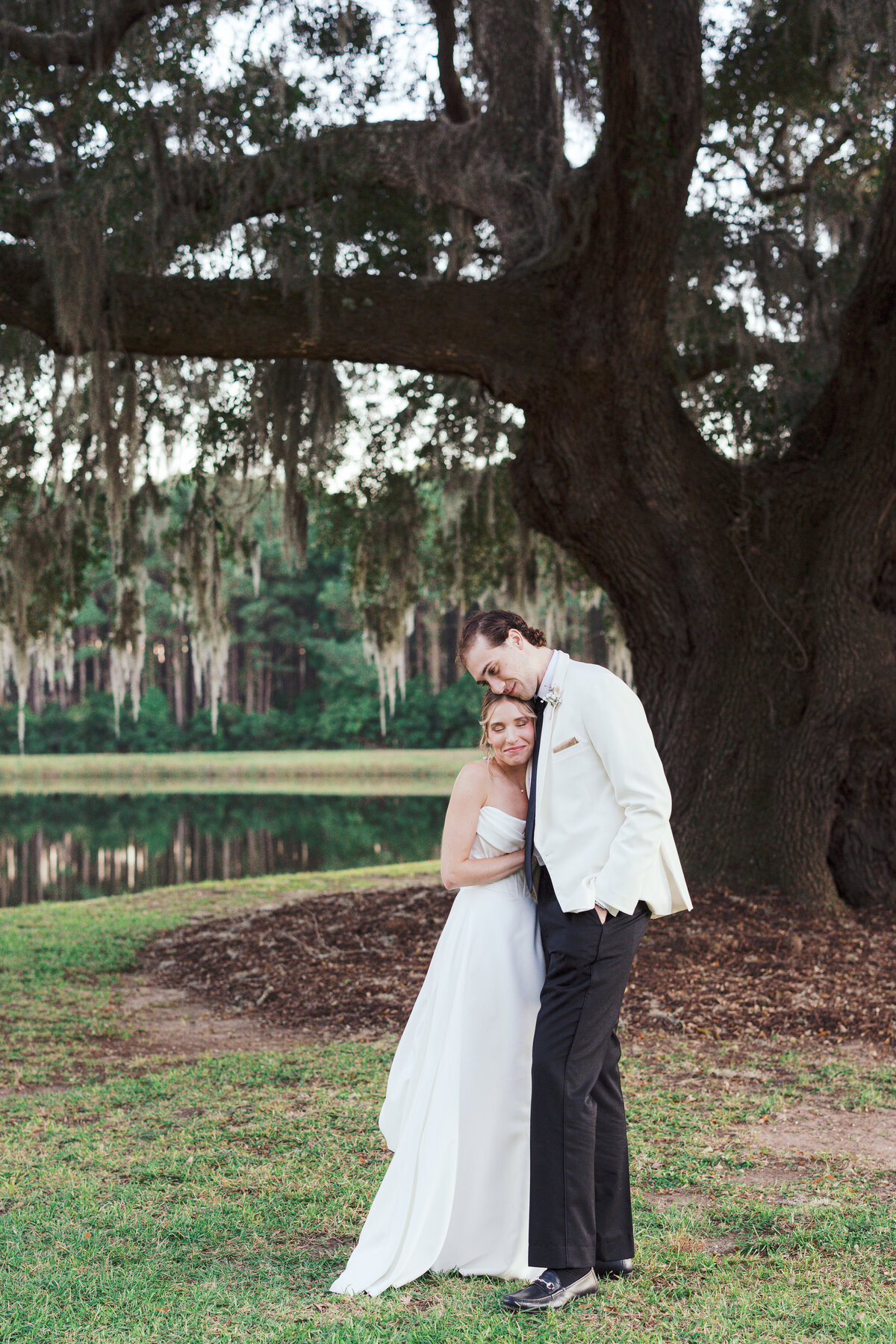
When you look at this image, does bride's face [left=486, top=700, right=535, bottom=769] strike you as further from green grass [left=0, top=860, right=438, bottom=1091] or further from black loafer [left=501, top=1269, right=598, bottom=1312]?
green grass [left=0, top=860, right=438, bottom=1091]

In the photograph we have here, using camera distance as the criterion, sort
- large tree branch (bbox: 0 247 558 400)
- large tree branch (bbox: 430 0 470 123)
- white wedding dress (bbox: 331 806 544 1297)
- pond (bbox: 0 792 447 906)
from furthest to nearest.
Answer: pond (bbox: 0 792 447 906) < large tree branch (bbox: 430 0 470 123) < large tree branch (bbox: 0 247 558 400) < white wedding dress (bbox: 331 806 544 1297)

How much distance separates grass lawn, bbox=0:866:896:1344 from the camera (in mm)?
2551

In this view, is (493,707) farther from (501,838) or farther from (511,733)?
(501,838)

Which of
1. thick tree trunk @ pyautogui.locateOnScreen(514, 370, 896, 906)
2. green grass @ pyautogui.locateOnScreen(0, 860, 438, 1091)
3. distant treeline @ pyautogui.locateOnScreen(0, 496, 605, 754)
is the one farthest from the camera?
distant treeline @ pyautogui.locateOnScreen(0, 496, 605, 754)

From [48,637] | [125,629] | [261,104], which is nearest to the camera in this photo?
[261,104]

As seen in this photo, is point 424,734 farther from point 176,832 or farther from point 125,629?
point 125,629

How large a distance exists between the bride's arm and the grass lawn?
934 millimetres

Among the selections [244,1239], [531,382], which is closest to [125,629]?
[531,382]

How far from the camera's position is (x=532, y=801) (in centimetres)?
286

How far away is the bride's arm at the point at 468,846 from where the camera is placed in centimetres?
289

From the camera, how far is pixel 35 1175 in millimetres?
3613

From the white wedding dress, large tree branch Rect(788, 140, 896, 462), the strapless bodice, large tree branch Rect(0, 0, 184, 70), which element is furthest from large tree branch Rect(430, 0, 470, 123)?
the white wedding dress

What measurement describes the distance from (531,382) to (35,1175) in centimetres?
486

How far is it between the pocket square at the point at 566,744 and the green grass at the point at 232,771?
2836 centimetres
